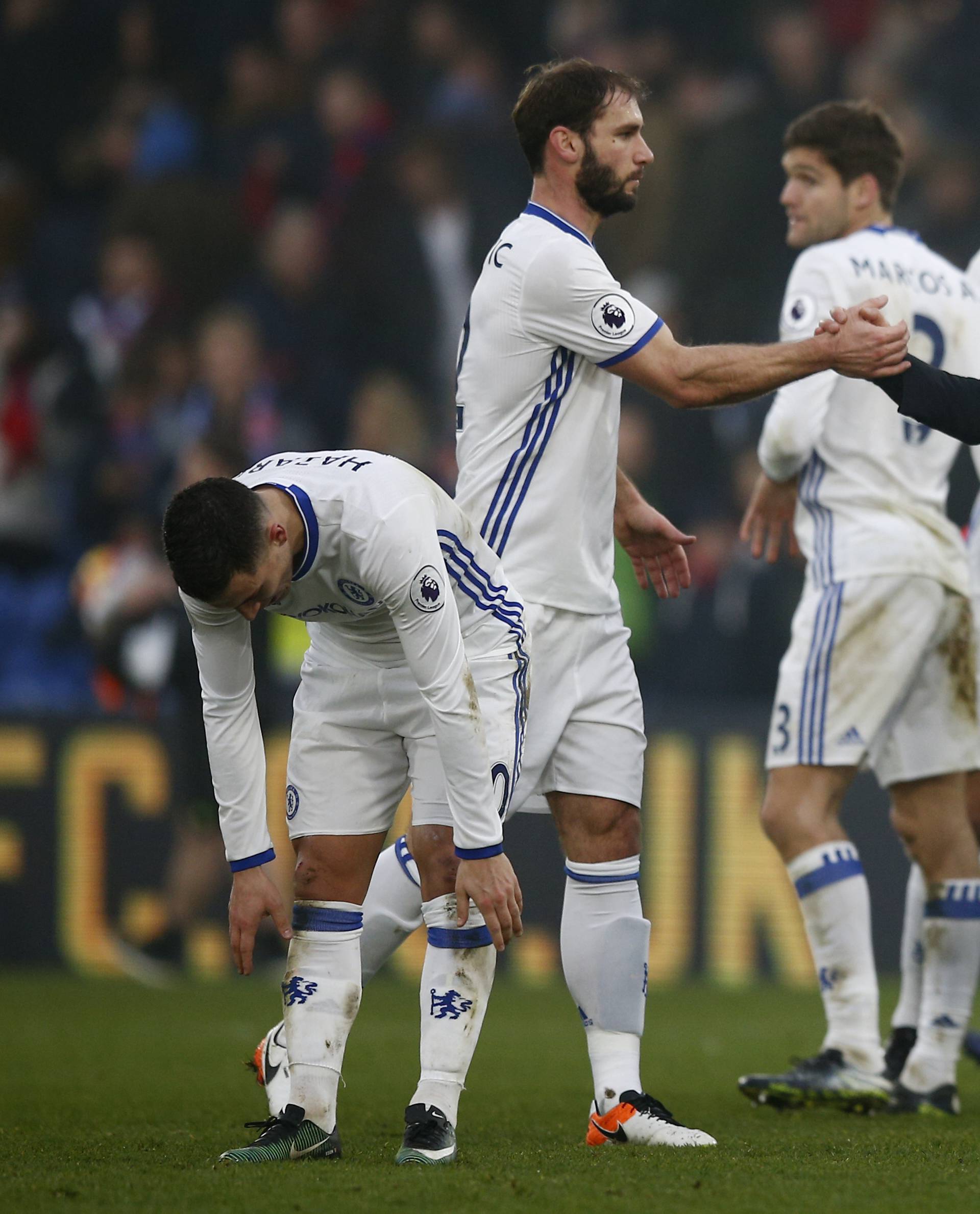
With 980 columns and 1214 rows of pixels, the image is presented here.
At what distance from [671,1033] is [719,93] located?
6.30 m

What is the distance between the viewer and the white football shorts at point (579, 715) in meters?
4.02

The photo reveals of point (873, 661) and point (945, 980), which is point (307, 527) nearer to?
point (873, 661)

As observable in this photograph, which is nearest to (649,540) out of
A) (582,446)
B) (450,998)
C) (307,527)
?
(582,446)

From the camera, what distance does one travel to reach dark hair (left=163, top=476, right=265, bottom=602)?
327 centimetres

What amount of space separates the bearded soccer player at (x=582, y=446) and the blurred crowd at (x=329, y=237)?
4.77 m

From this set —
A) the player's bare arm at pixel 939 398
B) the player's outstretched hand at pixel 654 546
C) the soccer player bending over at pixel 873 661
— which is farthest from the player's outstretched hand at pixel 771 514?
the player's bare arm at pixel 939 398

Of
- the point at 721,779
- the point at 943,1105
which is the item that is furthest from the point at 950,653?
the point at 721,779

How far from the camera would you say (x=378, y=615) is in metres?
3.71

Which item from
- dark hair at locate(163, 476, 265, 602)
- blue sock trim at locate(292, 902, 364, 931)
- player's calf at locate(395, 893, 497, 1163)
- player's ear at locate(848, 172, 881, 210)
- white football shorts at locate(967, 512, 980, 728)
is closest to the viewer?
dark hair at locate(163, 476, 265, 602)

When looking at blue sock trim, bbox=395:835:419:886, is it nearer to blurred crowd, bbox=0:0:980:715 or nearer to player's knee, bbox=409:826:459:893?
player's knee, bbox=409:826:459:893

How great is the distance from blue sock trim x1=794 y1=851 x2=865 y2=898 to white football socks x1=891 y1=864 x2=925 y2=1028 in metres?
0.38

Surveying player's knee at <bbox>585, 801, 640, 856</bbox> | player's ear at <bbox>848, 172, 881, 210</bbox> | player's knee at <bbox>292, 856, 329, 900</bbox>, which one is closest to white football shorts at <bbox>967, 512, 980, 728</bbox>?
player's ear at <bbox>848, 172, 881, 210</bbox>

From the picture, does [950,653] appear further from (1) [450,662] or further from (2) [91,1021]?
(2) [91,1021]

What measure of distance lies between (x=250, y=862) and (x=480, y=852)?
47cm
